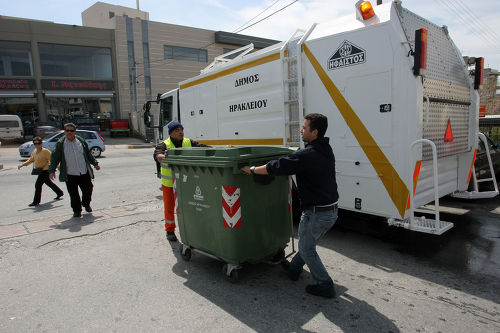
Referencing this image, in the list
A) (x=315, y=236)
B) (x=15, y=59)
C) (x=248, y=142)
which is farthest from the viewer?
(x=15, y=59)

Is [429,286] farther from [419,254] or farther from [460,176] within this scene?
[460,176]

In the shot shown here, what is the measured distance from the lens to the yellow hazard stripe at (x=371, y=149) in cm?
387

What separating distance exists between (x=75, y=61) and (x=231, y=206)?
33357 mm

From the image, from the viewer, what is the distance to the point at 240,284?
3.45 meters

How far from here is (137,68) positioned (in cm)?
3177

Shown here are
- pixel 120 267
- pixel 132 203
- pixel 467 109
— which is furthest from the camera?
pixel 132 203

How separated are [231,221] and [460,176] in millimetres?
4078

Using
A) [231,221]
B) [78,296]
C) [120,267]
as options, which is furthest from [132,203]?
[231,221]

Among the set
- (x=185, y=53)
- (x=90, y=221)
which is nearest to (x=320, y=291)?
(x=90, y=221)

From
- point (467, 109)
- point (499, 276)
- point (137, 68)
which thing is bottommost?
point (499, 276)

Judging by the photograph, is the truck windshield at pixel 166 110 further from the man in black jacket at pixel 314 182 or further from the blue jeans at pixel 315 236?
the blue jeans at pixel 315 236

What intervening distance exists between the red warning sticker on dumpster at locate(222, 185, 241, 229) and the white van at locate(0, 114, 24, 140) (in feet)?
86.2

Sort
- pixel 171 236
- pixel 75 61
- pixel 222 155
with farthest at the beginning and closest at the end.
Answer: pixel 75 61 → pixel 171 236 → pixel 222 155

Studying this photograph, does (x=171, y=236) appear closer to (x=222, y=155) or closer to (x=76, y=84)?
(x=222, y=155)
